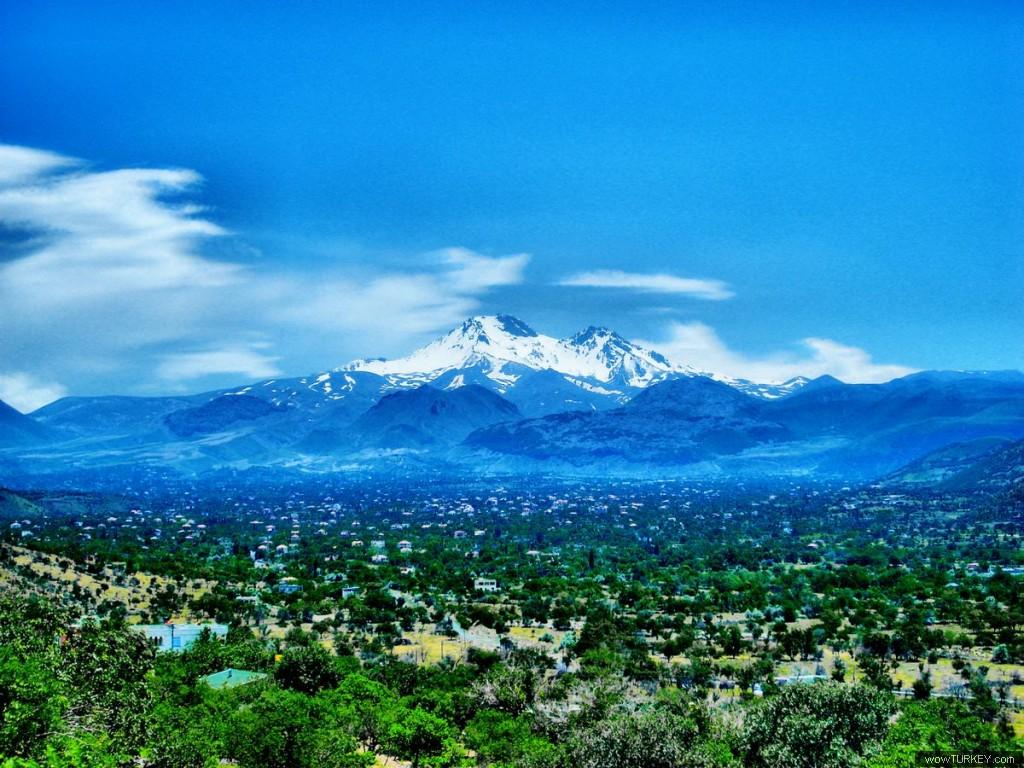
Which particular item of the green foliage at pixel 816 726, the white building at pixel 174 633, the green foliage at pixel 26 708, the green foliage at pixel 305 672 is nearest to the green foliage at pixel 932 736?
the green foliage at pixel 816 726

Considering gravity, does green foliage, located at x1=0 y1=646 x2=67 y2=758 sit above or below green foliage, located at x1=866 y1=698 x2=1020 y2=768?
above

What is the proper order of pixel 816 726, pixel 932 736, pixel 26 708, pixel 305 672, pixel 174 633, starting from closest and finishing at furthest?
1. pixel 26 708
2. pixel 816 726
3. pixel 932 736
4. pixel 305 672
5. pixel 174 633

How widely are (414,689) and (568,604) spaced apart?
3681 centimetres

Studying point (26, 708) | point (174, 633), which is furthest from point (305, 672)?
point (26, 708)

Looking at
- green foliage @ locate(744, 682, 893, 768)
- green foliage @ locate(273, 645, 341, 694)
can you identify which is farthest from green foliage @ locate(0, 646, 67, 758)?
green foliage @ locate(744, 682, 893, 768)

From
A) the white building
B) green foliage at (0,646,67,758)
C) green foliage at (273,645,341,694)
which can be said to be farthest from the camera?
the white building

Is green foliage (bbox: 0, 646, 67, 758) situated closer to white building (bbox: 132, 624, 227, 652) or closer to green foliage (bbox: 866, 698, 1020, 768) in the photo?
green foliage (bbox: 866, 698, 1020, 768)

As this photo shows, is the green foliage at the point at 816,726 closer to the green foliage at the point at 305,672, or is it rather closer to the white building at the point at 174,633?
the green foliage at the point at 305,672

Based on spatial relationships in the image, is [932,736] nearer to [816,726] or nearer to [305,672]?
[816,726]

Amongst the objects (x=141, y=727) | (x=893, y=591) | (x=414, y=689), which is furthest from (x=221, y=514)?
(x=141, y=727)

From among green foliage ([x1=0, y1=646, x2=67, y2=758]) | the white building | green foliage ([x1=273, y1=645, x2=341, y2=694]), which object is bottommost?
the white building

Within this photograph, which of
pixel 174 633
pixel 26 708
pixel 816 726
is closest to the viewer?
pixel 26 708

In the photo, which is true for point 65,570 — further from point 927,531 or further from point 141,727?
point 927,531

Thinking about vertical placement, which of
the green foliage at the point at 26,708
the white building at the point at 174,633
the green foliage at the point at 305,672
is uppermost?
the green foliage at the point at 26,708
